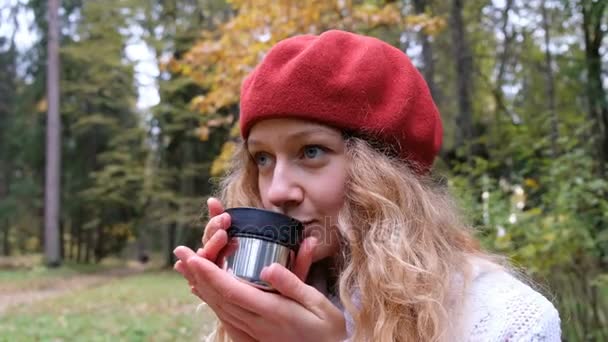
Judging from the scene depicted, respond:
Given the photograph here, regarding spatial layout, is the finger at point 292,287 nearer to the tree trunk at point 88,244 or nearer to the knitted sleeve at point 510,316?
the knitted sleeve at point 510,316

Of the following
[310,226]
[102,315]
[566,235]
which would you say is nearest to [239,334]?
[310,226]

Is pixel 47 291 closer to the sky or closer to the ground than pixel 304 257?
closer to the ground

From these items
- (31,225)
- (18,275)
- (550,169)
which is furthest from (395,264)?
(31,225)

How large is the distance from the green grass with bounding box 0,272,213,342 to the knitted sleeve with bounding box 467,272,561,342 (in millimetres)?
3114

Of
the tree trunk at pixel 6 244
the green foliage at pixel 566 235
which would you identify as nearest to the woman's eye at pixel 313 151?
the green foliage at pixel 566 235

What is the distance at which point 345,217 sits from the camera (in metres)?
1.49

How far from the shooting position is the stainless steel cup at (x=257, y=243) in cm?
129

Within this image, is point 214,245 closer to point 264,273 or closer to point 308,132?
point 264,273

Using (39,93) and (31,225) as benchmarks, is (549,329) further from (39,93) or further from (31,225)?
(31,225)

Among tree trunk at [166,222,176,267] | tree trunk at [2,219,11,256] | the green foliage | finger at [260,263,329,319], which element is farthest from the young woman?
tree trunk at [2,219,11,256]

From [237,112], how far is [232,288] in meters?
7.31

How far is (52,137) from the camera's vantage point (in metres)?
18.2

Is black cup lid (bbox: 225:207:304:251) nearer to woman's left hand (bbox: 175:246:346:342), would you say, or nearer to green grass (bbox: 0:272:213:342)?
woman's left hand (bbox: 175:246:346:342)

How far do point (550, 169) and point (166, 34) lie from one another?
15.7 meters
